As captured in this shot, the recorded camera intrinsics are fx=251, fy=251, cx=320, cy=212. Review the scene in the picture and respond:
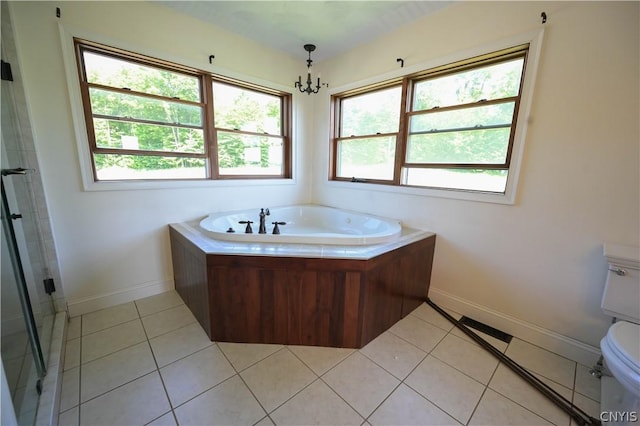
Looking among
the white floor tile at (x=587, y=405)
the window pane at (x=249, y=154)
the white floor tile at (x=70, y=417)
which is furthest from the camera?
the window pane at (x=249, y=154)

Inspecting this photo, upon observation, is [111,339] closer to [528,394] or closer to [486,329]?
[528,394]

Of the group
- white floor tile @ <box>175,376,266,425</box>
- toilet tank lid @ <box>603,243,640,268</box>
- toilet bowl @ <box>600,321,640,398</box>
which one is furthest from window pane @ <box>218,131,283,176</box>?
toilet bowl @ <box>600,321,640,398</box>

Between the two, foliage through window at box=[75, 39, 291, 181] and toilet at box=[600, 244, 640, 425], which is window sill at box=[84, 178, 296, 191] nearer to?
foliage through window at box=[75, 39, 291, 181]

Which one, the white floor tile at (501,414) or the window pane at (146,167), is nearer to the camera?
the white floor tile at (501,414)

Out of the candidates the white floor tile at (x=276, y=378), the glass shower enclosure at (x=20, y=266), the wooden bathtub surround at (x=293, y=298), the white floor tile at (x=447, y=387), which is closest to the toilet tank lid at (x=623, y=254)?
the white floor tile at (x=447, y=387)

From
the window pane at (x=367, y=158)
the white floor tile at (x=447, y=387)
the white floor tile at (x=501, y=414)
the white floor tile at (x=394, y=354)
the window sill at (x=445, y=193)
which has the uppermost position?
the window pane at (x=367, y=158)

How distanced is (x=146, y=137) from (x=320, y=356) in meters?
2.24

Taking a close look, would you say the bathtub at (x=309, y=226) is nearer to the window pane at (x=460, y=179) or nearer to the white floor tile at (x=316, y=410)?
the window pane at (x=460, y=179)

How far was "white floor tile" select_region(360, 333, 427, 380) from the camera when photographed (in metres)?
1.53

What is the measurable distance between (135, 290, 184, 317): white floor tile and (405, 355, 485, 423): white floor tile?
1.92m

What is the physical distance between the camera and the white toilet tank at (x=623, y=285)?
129 centimetres

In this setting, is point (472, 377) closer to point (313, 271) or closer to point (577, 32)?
point (313, 271)

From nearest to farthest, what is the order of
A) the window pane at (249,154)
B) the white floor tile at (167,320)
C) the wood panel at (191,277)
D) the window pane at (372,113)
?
the wood panel at (191,277) < the white floor tile at (167,320) < the window pane at (372,113) < the window pane at (249,154)

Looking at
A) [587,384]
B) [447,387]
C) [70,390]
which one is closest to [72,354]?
[70,390]
